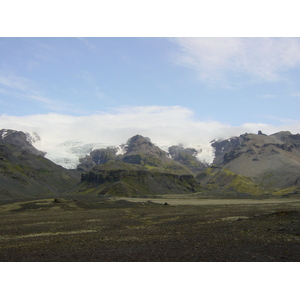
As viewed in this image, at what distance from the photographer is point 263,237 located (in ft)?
103

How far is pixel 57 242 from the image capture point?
1266 inches

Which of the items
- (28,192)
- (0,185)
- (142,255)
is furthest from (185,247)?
(28,192)

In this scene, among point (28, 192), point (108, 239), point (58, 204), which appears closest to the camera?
point (108, 239)

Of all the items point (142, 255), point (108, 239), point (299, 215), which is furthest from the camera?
point (299, 215)

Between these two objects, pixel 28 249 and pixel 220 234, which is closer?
pixel 28 249

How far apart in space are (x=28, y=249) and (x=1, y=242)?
7.38 metres

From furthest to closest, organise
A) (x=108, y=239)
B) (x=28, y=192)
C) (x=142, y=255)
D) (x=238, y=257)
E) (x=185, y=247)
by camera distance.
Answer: (x=28, y=192)
(x=108, y=239)
(x=185, y=247)
(x=142, y=255)
(x=238, y=257)

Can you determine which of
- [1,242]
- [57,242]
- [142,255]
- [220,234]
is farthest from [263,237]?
[1,242]

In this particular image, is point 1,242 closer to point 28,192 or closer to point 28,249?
point 28,249

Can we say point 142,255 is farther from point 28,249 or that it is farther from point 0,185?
point 0,185

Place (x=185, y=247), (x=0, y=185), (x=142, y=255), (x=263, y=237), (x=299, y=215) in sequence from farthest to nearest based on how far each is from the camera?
(x=0, y=185) < (x=299, y=215) < (x=263, y=237) < (x=185, y=247) < (x=142, y=255)

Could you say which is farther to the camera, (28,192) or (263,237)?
(28,192)

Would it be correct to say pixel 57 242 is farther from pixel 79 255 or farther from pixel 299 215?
pixel 299 215

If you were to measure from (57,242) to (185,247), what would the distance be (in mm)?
13681
